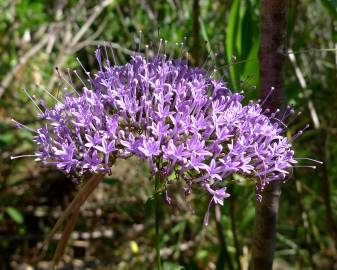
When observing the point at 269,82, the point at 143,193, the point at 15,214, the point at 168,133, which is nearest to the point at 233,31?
the point at 269,82

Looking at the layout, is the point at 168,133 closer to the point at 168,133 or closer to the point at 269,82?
the point at 168,133

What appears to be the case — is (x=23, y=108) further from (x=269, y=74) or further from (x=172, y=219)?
(x=269, y=74)

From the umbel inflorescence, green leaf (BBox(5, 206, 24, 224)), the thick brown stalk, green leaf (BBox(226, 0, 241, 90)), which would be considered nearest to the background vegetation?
green leaf (BBox(5, 206, 24, 224))

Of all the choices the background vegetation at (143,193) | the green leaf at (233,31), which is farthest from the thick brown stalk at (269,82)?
the background vegetation at (143,193)

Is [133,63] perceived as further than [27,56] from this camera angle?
No

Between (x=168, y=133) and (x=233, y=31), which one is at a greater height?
(x=233, y=31)

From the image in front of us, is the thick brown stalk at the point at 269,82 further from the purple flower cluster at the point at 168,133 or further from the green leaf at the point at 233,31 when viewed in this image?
the green leaf at the point at 233,31

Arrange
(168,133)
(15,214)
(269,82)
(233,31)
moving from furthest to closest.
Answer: (15,214), (233,31), (269,82), (168,133)

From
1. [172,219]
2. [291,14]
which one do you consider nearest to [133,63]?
[291,14]

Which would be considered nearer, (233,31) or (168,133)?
(168,133)
